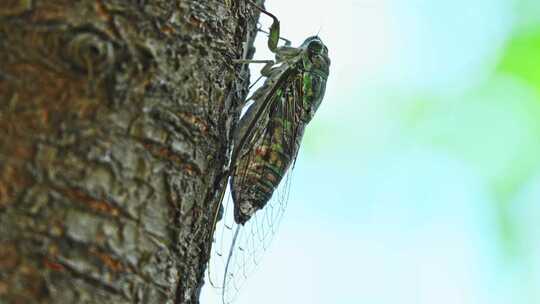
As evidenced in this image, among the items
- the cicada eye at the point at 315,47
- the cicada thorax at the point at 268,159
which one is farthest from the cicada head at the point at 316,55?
the cicada thorax at the point at 268,159

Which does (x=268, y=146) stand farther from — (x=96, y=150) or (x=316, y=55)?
(x=96, y=150)

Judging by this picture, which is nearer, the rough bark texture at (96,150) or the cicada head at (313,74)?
the rough bark texture at (96,150)

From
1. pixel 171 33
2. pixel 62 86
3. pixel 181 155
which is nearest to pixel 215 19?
pixel 171 33

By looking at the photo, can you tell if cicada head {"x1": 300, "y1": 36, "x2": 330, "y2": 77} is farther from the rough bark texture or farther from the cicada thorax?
the rough bark texture

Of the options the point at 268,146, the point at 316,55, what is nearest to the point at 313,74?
the point at 316,55

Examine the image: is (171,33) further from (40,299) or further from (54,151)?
(40,299)

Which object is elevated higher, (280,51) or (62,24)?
(280,51)

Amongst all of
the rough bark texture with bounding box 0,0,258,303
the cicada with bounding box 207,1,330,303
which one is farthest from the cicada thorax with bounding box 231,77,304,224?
the rough bark texture with bounding box 0,0,258,303

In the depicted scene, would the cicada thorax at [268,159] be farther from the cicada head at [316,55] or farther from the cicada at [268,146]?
the cicada head at [316,55]
